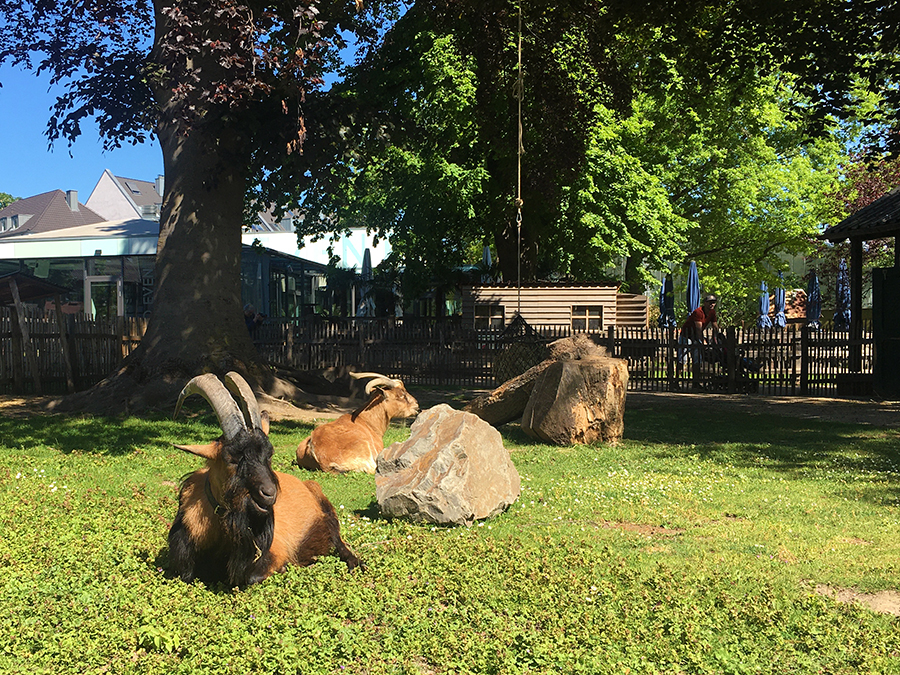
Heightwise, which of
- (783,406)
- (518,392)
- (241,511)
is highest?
(518,392)

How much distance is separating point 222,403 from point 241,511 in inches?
25.3

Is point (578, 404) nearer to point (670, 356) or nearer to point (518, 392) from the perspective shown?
point (518, 392)

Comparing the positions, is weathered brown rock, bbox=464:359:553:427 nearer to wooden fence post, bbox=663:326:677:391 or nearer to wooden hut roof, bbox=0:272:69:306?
wooden fence post, bbox=663:326:677:391

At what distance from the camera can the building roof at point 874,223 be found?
16.8 m

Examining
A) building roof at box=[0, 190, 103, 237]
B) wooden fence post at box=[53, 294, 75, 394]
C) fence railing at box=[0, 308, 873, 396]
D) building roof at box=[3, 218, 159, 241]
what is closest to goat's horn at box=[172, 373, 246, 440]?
fence railing at box=[0, 308, 873, 396]

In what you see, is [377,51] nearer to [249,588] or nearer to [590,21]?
[590,21]

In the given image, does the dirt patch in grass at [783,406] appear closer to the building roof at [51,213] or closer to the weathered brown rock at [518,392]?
the weathered brown rock at [518,392]

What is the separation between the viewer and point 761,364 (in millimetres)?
18078

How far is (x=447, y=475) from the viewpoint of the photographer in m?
6.79

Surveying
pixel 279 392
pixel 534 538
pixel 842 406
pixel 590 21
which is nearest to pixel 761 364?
pixel 842 406

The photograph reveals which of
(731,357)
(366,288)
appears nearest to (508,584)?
(731,357)

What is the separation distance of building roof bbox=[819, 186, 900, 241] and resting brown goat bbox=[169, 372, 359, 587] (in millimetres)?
15346

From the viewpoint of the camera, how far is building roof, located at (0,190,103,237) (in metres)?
53.7

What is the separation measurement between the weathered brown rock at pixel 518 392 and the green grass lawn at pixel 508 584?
287 cm
